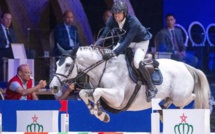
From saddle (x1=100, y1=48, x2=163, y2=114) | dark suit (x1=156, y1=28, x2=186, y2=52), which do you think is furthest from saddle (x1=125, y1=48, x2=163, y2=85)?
dark suit (x1=156, y1=28, x2=186, y2=52)

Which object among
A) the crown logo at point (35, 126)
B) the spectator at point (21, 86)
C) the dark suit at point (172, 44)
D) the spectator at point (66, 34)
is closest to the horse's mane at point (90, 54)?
the crown logo at point (35, 126)

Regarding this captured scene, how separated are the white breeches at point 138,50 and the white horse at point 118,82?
201 mm

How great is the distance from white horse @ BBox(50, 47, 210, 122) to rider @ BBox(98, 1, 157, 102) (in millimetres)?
168

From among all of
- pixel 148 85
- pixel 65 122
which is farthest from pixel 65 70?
pixel 65 122

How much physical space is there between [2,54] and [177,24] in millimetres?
3157

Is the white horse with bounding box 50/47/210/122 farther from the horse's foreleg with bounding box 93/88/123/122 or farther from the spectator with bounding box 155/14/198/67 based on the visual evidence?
the spectator with bounding box 155/14/198/67

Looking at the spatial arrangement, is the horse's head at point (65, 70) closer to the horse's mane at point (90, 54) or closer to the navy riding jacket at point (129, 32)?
the horse's mane at point (90, 54)

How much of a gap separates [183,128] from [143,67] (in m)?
2.22

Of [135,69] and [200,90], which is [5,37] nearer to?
[135,69]

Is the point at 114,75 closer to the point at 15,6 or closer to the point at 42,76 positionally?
the point at 42,76

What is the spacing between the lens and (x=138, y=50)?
33.8 feet

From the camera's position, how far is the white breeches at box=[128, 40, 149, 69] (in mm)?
10194

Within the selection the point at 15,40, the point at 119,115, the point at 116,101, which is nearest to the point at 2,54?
the point at 15,40

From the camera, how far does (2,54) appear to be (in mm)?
12422
